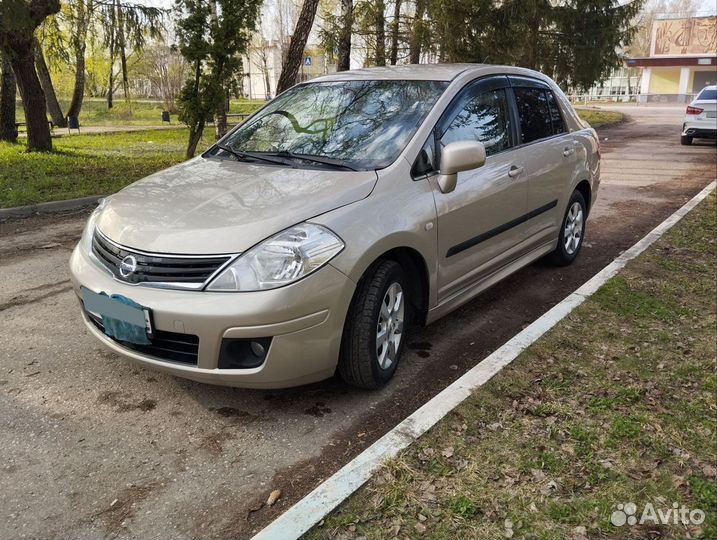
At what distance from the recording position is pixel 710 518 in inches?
90.1

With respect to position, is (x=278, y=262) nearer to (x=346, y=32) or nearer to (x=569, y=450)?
(x=569, y=450)

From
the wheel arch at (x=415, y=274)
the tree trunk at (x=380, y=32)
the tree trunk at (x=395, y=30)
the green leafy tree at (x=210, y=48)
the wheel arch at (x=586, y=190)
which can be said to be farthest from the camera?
the tree trunk at (x=395, y=30)

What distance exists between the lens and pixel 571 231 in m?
5.63

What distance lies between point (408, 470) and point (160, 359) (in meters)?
1.33

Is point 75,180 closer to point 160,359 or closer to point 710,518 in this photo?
point 160,359

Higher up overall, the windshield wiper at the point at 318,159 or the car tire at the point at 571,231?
the windshield wiper at the point at 318,159

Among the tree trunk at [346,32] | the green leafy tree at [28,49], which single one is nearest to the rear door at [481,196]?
the green leafy tree at [28,49]

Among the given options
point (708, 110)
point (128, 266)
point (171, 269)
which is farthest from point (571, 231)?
point (708, 110)

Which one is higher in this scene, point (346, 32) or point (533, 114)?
point (346, 32)

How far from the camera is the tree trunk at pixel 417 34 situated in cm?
1585

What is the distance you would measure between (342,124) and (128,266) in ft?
5.56

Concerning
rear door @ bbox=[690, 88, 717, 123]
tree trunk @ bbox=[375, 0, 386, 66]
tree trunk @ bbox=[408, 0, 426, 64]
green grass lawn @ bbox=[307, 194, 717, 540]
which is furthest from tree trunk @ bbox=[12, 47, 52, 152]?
rear door @ bbox=[690, 88, 717, 123]

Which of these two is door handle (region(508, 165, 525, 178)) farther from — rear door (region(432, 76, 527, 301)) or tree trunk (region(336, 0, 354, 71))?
tree trunk (region(336, 0, 354, 71))

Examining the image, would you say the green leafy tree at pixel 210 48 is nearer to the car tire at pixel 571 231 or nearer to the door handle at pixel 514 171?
the car tire at pixel 571 231
